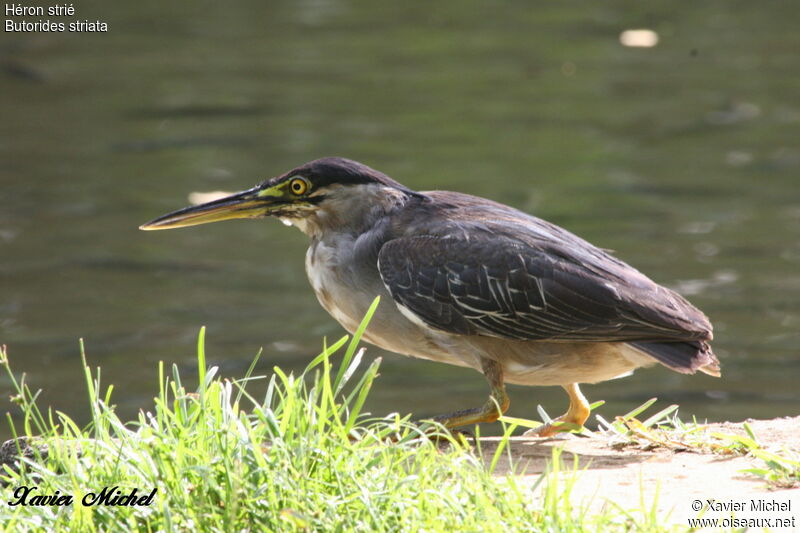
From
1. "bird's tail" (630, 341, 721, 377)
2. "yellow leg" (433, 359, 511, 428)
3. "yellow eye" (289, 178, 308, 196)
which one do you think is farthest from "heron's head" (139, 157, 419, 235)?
"bird's tail" (630, 341, 721, 377)

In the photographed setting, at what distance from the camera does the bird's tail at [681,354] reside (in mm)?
5332

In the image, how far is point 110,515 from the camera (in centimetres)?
393

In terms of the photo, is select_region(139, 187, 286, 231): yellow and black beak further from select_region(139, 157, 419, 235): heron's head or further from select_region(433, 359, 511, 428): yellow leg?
select_region(433, 359, 511, 428): yellow leg

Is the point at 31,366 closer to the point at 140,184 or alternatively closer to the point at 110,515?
the point at 140,184

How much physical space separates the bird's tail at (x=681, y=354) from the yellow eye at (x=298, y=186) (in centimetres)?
173

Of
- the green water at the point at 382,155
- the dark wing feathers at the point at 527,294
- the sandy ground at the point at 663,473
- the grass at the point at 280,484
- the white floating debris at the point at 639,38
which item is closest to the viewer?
the grass at the point at 280,484

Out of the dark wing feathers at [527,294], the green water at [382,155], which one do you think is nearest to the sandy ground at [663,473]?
the dark wing feathers at [527,294]

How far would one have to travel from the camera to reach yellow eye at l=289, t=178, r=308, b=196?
611 centimetres

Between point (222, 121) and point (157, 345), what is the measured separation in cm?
605
